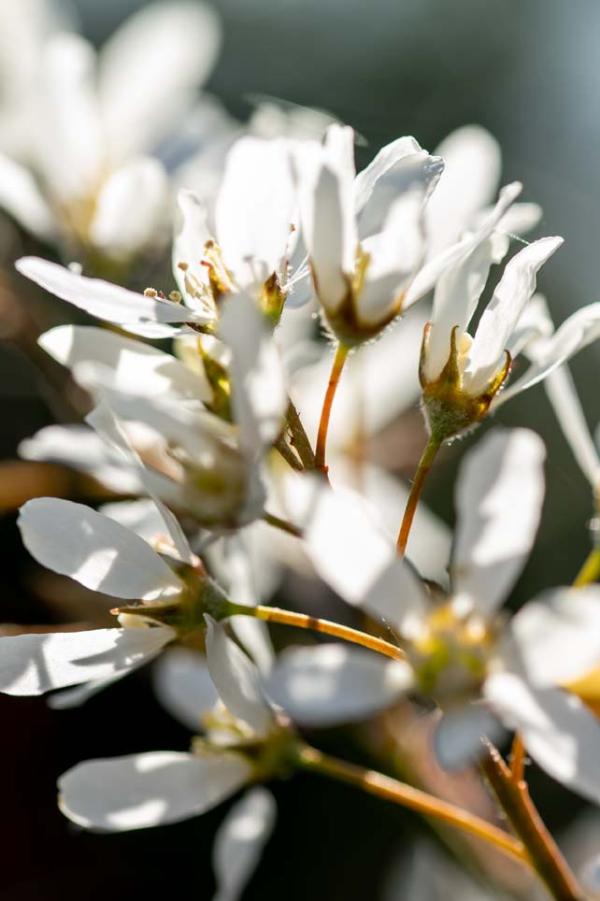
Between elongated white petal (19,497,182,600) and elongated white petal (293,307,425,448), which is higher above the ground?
elongated white petal (293,307,425,448)

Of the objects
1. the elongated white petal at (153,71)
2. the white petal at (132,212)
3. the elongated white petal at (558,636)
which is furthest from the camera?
the elongated white petal at (153,71)

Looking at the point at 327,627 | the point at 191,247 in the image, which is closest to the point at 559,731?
the point at 327,627

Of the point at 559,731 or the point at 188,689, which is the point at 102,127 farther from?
the point at 559,731

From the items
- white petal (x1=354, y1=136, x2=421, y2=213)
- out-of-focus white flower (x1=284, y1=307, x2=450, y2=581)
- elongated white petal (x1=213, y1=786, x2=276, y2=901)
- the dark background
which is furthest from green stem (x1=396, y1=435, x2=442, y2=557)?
the dark background

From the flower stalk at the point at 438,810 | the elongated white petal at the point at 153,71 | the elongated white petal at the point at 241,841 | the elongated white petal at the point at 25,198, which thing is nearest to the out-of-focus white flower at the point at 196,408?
the flower stalk at the point at 438,810

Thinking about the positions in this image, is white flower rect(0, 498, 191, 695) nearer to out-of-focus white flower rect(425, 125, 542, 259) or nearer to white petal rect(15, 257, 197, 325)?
white petal rect(15, 257, 197, 325)

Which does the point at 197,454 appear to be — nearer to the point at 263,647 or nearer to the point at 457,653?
the point at 457,653

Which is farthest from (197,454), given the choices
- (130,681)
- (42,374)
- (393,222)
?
(130,681)

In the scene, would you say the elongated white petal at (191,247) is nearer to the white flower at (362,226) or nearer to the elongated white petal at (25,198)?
the white flower at (362,226)
